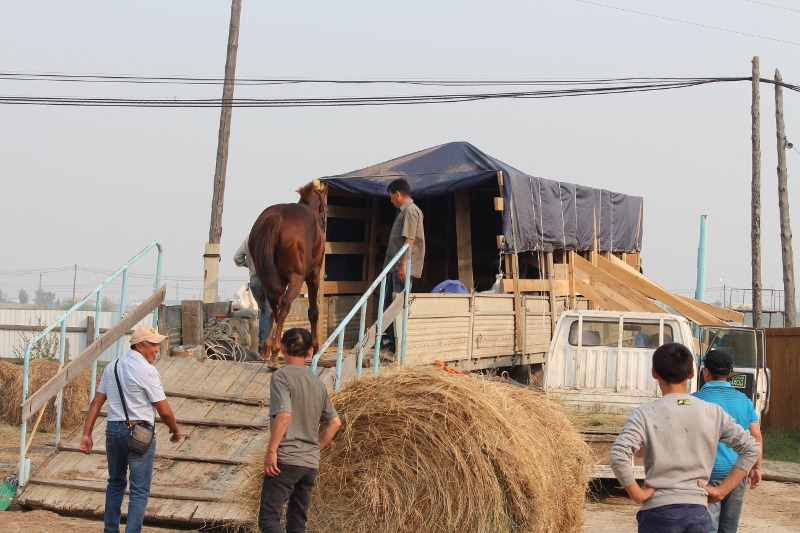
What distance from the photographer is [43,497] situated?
8.22 meters

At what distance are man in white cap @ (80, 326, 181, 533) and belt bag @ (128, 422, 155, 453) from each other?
4 centimetres

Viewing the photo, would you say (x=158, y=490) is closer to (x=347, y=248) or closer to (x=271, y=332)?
(x=271, y=332)

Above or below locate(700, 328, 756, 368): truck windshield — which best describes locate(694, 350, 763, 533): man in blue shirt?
below

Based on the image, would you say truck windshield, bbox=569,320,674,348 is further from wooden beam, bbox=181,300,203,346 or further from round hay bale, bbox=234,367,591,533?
round hay bale, bbox=234,367,591,533

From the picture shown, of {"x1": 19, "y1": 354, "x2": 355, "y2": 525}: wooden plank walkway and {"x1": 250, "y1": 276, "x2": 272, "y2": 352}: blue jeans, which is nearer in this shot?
{"x1": 19, "y1": 354, "x2": 355, "y2": 525}: wooden plank walkway

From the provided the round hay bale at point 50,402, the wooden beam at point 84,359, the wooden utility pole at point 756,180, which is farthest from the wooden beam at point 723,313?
the round hay bale at point 50,402

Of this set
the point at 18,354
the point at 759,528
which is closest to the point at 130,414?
the point at 759,528

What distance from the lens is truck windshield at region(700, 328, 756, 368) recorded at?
1427 cm

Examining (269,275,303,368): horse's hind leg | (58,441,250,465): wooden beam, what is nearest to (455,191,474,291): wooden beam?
(269,275,303,368): horse's hind leg

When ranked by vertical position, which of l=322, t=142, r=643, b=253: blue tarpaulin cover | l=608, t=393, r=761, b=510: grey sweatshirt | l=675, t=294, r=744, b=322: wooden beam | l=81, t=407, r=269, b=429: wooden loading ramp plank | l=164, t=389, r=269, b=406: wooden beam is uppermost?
l=322, t=142, r=643, b=253: blue tarpaulin cover

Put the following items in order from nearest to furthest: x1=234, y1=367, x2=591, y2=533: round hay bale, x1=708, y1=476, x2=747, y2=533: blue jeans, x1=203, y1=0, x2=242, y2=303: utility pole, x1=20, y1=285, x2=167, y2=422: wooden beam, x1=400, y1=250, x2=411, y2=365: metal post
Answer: x1=708, y1=476, x2=747, y2=533: blue jeans, x1=234, y1=367, x2=591, y2=533: round hay bale, x1=20, y1=285, x2=167, y2=422: wooden beam, x1=400, y1=250, x2=411, y2=365: metal post, x1=203, y1=0, x2=242, y2=303: utility pole

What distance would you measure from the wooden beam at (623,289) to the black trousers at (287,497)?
9.69 metres

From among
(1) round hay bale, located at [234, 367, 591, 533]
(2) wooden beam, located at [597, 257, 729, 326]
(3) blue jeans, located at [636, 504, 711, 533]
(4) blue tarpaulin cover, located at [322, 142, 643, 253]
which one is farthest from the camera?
(2) wooden beam, located at [597, 257, 729, 326]

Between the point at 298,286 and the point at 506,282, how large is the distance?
4.17 m
